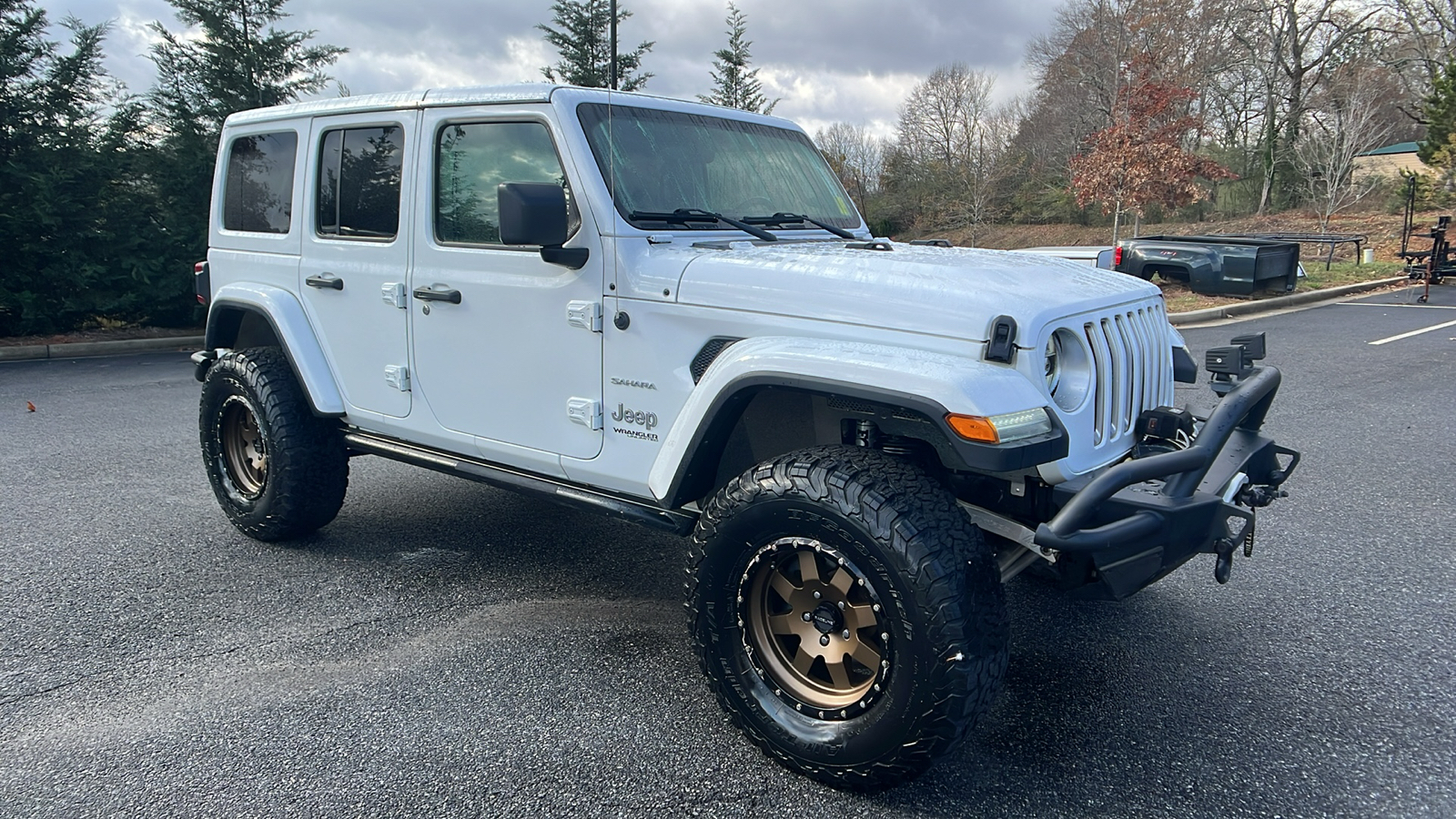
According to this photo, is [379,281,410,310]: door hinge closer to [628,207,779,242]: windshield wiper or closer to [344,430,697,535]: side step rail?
[344,430,697,535]: side step rail

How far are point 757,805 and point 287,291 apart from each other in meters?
3.22

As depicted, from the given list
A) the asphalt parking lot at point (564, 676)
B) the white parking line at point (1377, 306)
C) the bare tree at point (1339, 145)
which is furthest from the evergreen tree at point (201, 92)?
the bare tree at point (1339, 145)

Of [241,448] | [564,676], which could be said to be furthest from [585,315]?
[241,448]

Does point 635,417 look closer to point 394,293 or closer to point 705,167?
point 705,167

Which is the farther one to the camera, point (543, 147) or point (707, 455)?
point (543, 147)

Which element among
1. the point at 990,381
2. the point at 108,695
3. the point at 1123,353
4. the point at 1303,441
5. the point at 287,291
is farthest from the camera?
the point at 1303,441

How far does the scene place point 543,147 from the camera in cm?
333

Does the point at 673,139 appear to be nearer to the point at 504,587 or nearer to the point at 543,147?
the point at 543,147

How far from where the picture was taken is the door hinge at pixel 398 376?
12.5ft

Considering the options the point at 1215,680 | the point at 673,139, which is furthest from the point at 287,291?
the point at 1215,680

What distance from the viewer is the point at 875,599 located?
2449 millimetres

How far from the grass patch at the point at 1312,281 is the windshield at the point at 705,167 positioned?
28.2 ft

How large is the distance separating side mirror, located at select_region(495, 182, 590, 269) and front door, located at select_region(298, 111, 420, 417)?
3.53 ft

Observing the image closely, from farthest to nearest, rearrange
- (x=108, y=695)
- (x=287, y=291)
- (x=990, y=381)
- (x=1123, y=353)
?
(x=287, y=291)
(x=108, y=695)
(x=1123, y=353)
(x=990, y=381)
